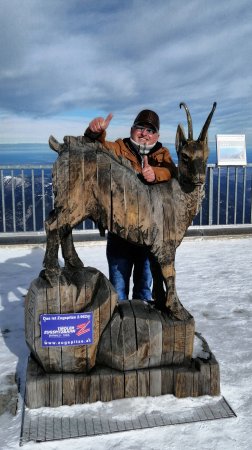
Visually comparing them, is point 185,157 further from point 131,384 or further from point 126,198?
point 131,384

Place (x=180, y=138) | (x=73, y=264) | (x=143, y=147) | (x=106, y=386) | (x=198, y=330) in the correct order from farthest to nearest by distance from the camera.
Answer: (x=198, y=330) < (x=143, y=147) < (x=73, y=264) < (x=106, y=386) < (x=180, y=138)

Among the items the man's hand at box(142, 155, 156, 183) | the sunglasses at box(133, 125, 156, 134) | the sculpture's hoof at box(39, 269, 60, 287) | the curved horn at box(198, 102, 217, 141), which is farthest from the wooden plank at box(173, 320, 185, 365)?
the sunglasses at box(133, 125, 156, 134)

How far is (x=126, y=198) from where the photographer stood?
8.10ft

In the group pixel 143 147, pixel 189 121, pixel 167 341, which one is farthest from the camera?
pixel 143 147

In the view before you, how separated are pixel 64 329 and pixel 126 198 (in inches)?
34.6

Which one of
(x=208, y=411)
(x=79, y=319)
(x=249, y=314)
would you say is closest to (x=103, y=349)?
(x=79, y=319)

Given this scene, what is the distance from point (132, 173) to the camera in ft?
8.34

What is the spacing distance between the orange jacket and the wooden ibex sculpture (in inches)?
6.1

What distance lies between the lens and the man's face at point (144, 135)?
2850 millimetres

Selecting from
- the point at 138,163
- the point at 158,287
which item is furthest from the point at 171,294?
the point at 138,163

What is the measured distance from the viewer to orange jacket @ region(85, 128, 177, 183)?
109 inches

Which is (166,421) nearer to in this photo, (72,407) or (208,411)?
(208,411)

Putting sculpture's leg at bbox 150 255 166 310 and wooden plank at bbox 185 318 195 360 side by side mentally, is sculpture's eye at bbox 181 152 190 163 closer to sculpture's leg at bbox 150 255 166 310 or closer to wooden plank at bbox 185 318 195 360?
sculpture's leg at bbox 150 255 166 310

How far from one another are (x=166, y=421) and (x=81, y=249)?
436 cm
